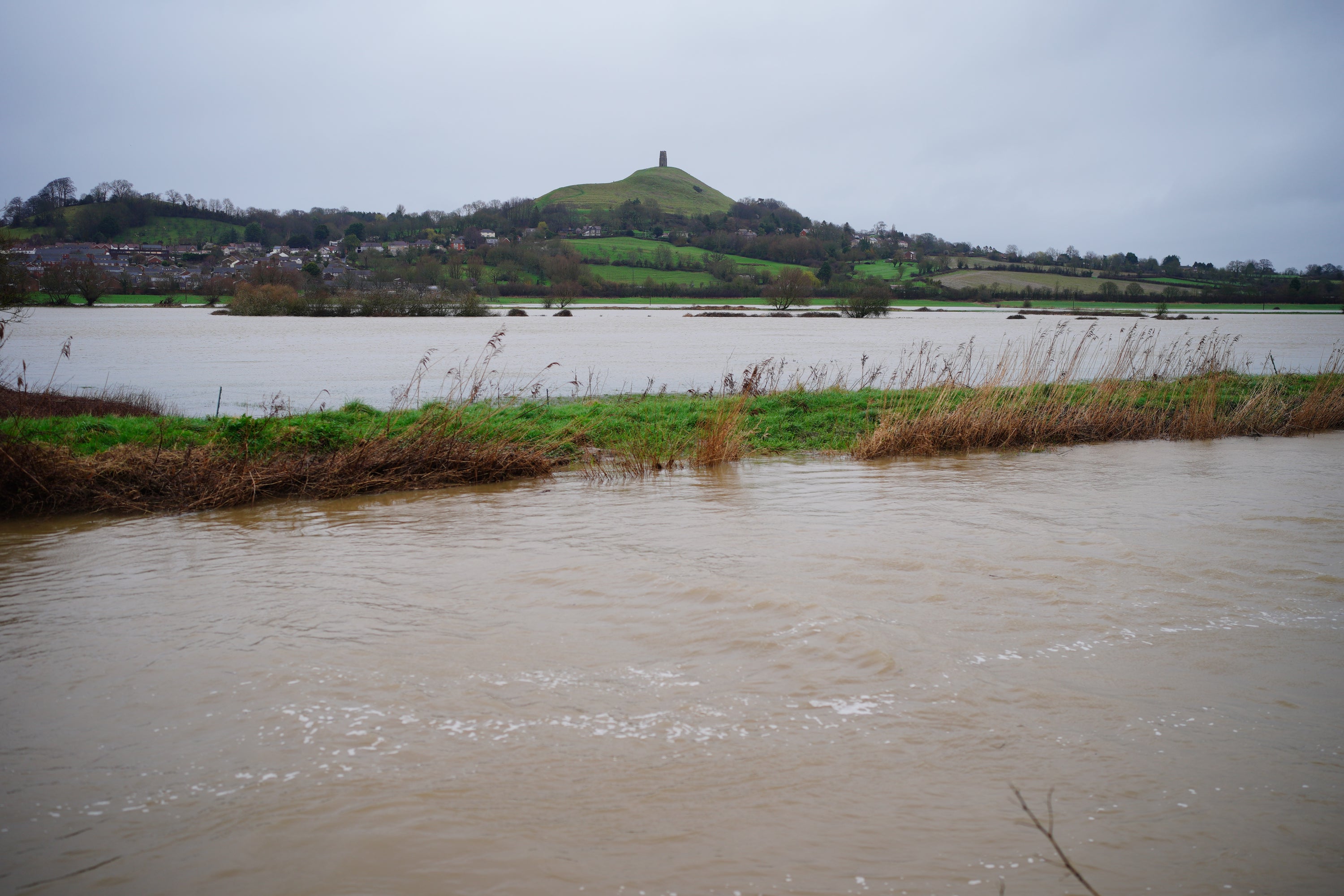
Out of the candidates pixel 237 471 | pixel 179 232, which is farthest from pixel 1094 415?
pixel 179 232

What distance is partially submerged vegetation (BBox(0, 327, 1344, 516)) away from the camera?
1001cm

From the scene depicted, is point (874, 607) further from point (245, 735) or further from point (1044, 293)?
point (1044, 293)

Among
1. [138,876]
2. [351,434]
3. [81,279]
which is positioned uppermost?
[81,279]

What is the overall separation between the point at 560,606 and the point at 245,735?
256 cm

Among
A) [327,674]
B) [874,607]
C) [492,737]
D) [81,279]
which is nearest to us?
[492,737]

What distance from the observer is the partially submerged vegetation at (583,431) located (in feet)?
32.8

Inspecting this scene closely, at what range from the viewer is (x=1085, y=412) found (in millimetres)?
15977

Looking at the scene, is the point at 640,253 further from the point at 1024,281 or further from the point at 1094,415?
the point at 1094,415

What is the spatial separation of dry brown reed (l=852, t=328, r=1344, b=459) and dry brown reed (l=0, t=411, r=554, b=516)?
677cm

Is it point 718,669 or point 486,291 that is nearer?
point 718,669

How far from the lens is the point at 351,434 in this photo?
12.0 m

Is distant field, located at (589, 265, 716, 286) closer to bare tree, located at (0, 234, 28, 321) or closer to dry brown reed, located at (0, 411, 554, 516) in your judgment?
bare tree, located at (0, 234, 28, 321)

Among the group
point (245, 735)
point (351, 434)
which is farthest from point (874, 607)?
point (351, 434)

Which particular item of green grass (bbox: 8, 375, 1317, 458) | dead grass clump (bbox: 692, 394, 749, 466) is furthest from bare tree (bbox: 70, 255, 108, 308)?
dead grass clump (bbox: 692, 394, 749, 466)
